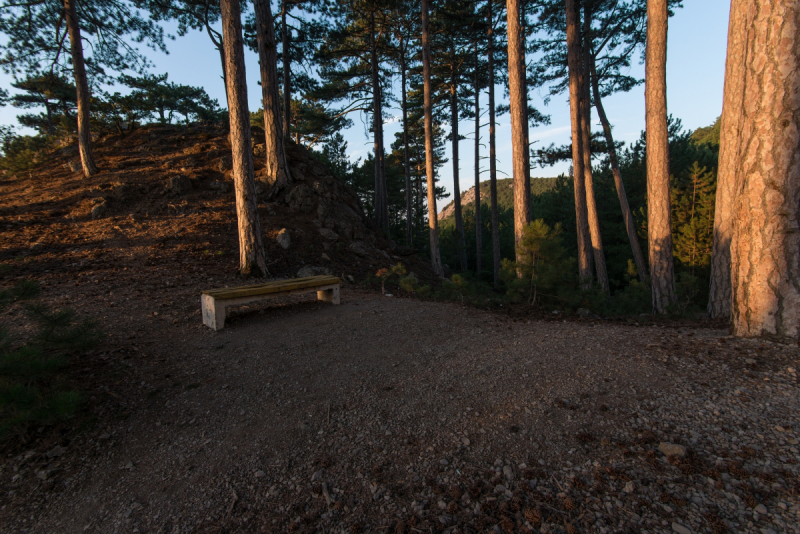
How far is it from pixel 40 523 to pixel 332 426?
4.92 ft

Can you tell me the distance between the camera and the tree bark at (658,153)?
20.7ft

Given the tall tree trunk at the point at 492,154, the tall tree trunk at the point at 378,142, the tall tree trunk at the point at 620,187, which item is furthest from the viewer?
the tall tree trunk at the point at 378,142

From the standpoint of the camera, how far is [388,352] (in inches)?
141

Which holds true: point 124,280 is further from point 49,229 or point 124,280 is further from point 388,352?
point 388,352

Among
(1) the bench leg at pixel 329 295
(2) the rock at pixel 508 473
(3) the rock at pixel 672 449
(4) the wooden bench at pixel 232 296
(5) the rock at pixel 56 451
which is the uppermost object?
(4) the wooden bench at pixel 232 296

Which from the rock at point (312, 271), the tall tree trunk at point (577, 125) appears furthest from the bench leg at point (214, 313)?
the tall tree trunk at point (577, 125)

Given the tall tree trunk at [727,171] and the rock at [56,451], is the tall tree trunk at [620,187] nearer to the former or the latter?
the tall tree trunk at [727,171]

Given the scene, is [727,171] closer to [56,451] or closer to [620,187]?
[56,451]

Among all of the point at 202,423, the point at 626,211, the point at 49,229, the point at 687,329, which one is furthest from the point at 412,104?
the point at 202,423

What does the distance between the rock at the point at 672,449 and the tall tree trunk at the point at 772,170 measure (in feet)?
6.93

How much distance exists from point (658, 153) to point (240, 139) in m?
7.69

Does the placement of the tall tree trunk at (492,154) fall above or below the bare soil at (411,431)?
above

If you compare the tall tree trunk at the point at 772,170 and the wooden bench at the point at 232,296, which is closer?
the tall tree trunk at the point at 772,170

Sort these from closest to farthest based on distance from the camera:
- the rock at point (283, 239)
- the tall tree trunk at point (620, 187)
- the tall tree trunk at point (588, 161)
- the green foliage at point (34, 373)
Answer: the green foliage at point (34, 373) < the rock at point (283, 239) < the tall tree trunk at point (588, 161) < the tall tree trunk at point (620, 187)
